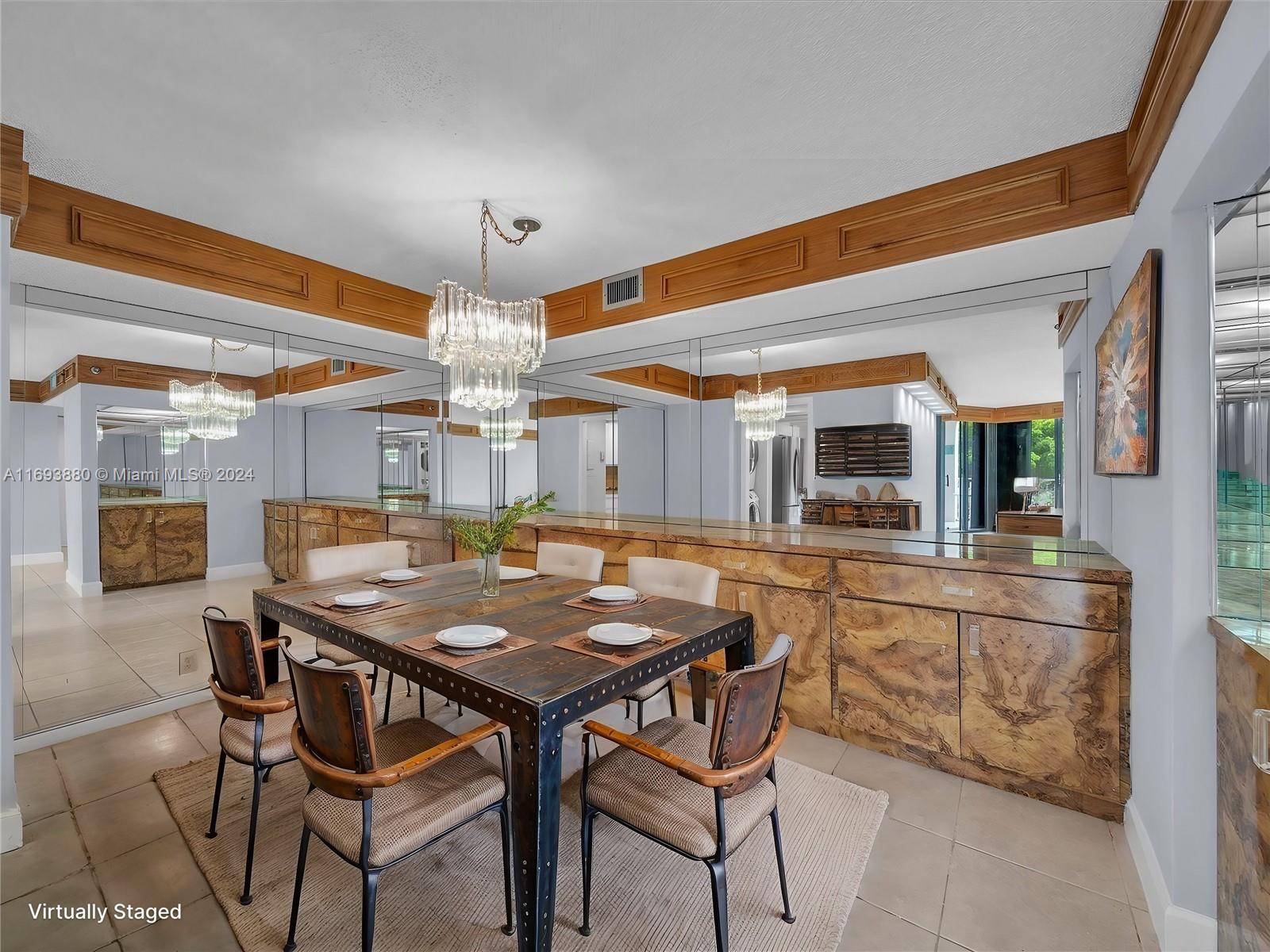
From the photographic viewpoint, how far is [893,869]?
1904 mm

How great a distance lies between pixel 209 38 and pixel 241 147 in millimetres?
571

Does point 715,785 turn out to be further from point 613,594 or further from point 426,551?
point 426,551

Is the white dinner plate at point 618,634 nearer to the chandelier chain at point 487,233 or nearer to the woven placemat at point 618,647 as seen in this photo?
the woven placemat at point 618,647

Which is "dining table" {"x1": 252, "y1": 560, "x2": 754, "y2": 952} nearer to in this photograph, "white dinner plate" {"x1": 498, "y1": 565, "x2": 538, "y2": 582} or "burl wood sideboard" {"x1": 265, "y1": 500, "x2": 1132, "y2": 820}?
"white dinner plate" {"x1": 498, "y1": 565, "x2": 538, "y2": 582}

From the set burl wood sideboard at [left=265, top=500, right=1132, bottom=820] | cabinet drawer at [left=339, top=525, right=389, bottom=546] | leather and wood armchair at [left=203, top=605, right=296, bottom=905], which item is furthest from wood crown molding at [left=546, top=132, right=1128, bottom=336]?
cabinet drawer at [left=339, top=525, right=389, bottom=546]

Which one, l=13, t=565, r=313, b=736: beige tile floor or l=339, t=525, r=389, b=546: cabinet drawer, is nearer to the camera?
l=13, t=565, r=313, b=736: beige tile floor

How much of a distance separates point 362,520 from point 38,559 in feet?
6.52

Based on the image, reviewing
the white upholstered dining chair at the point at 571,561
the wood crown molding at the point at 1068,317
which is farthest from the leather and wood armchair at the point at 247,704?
the wood crown molding at the point at 1068,317

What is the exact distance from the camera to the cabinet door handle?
114cm

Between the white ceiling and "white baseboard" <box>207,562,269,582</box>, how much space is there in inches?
155

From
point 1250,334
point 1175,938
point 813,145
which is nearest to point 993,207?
point 813,145

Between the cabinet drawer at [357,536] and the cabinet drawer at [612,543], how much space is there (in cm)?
152

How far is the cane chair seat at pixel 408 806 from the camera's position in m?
1.38

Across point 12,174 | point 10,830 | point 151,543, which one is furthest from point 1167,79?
point 151,543
